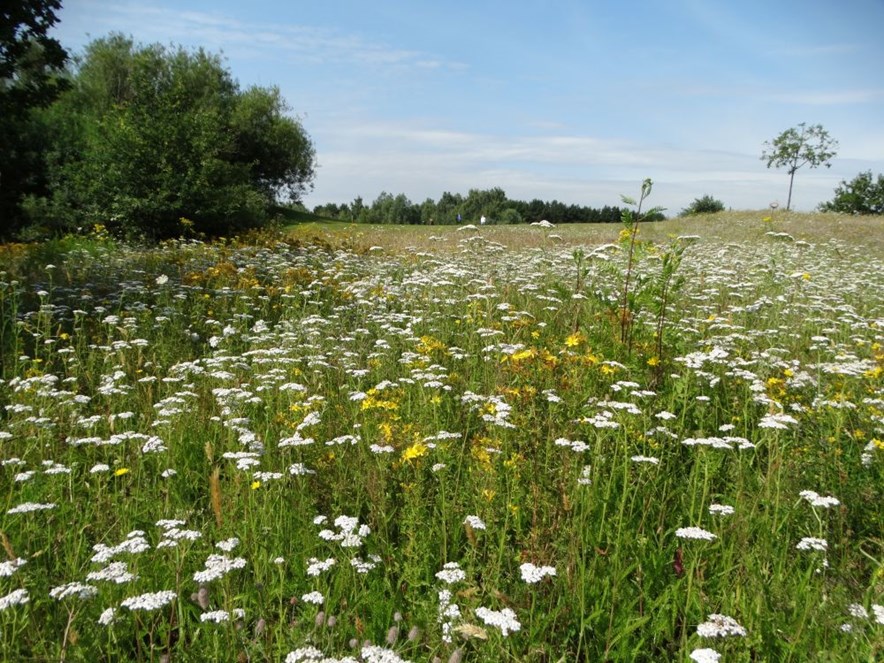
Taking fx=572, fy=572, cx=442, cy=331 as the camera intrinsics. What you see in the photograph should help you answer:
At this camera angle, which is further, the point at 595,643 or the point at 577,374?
the point at 577,374

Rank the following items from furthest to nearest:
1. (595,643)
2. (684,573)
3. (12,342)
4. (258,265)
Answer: (258,265)
(12,342)
(684,573)
(595,643)

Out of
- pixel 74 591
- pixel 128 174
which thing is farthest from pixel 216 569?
pixel 128 174

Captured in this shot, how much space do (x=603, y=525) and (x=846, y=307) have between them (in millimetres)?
5503

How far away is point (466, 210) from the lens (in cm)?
7688

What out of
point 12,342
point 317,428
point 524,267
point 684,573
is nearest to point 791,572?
point 684,573

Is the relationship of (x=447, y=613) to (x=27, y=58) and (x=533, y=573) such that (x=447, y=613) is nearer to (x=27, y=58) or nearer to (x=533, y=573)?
(x=533, y=573)

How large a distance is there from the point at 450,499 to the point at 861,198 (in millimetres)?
69751

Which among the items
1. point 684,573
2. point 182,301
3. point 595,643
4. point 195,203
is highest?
point 195,203

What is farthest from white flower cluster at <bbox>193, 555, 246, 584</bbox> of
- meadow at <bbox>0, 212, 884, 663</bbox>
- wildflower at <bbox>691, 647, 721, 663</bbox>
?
wildflower at <bbox>691, 647, 721, 663</bbox>

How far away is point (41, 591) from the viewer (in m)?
2.37

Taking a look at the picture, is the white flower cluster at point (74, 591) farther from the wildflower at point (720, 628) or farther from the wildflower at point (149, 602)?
the wildflower at point (720, 628)

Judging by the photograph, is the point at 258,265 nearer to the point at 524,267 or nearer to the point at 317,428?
the point at 524,267

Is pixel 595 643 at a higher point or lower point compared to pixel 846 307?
lower

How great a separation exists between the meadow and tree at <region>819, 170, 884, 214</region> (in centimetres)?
6253
